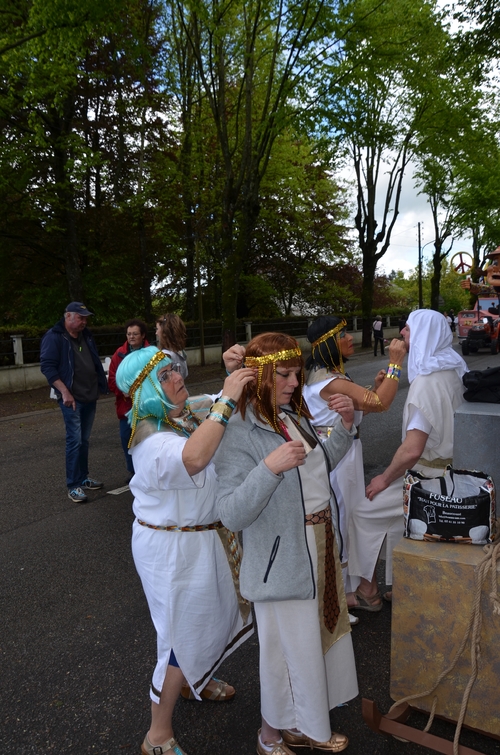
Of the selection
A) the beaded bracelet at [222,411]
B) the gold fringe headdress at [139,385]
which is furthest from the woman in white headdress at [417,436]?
the gold fringe headdress at [139,385]

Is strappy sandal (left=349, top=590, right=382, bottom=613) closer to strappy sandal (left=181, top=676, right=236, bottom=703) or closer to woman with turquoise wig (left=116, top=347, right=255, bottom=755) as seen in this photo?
strappy sandal (left=181, top=676, right=236, bottom=703)

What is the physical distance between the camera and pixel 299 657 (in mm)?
2238

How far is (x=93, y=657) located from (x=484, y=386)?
2671 millimetres

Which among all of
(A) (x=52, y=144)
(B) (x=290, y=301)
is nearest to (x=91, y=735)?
(A) (x=52, y=144)

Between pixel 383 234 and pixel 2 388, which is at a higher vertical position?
pixel 383 234

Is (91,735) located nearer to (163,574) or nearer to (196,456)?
(163,574)

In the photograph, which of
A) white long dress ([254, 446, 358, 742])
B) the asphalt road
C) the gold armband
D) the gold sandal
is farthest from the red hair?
the asphalt road

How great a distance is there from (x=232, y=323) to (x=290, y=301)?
1480cm

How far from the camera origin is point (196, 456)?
2.12 m

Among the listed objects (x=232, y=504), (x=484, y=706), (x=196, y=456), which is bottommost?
(x=484, y=706)

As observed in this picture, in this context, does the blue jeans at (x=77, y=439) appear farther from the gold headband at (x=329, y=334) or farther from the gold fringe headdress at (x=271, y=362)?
the gold fringe headdress at (x=271, y=362)

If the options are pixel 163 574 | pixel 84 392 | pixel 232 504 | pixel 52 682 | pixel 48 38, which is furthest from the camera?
pixel 48 38

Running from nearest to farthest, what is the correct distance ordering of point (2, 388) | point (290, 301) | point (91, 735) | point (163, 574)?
point (163, 574) < point (91, 735) < point (2, 388) < point (290, 301)

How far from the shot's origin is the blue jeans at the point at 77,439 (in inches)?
243
